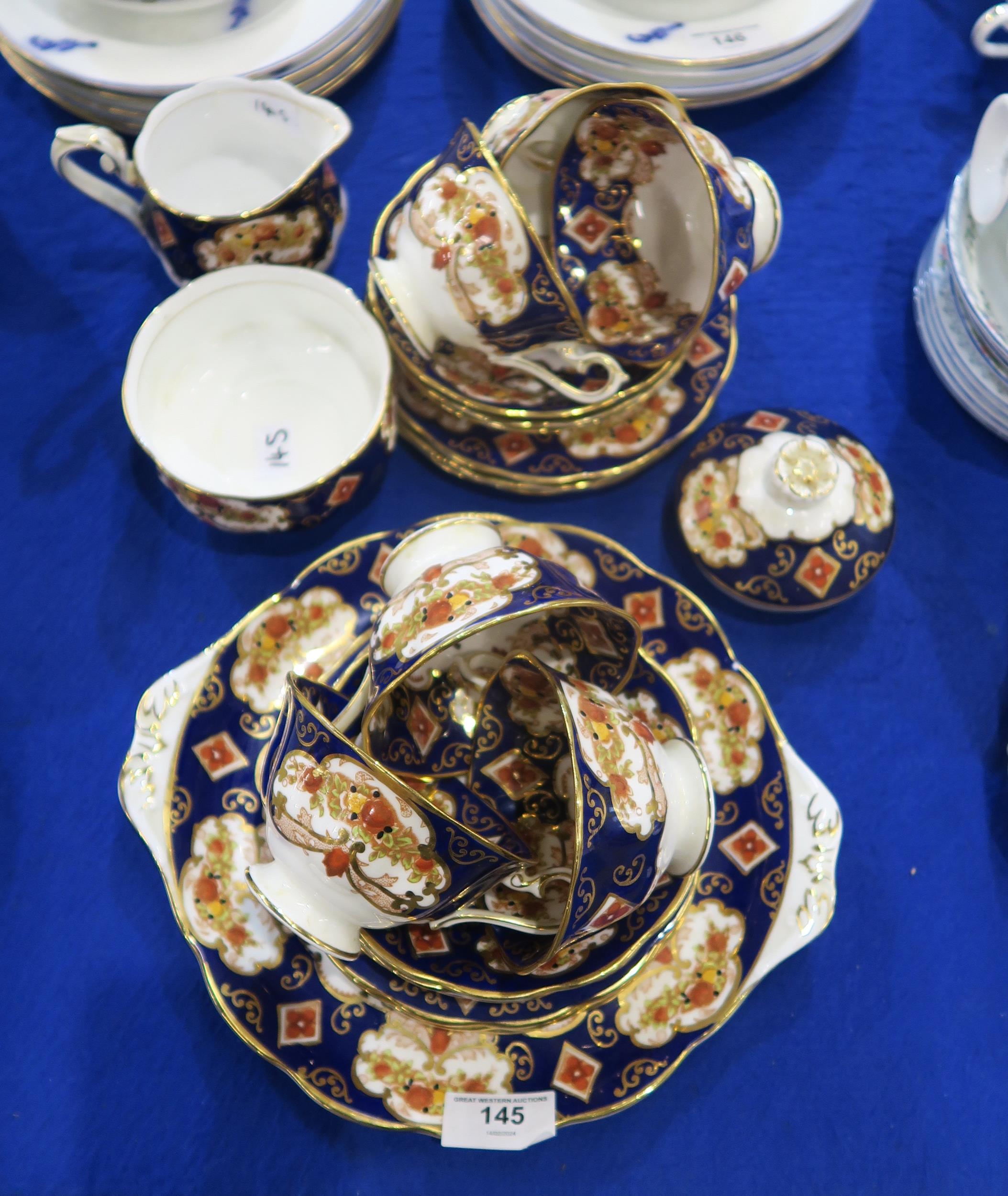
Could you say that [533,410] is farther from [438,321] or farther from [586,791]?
[586,791]

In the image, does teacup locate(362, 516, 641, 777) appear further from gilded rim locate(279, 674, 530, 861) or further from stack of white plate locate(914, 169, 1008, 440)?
stack of white plate locate(914, 169, 1008, 440)

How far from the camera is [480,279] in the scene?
0.62 metres

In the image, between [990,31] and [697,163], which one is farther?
[990,31]

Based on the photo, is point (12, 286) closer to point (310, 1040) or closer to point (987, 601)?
point (310, 1040)

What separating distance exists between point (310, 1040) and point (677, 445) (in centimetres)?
49

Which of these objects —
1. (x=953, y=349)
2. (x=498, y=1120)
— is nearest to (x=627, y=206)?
(x=953, y=349)

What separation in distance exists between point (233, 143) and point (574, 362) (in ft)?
1.05

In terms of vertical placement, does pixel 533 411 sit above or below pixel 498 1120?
above

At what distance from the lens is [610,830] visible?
496 millimetres

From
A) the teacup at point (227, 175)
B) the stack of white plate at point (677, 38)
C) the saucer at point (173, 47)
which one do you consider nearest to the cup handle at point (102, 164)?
the teacup at point (227, 175)

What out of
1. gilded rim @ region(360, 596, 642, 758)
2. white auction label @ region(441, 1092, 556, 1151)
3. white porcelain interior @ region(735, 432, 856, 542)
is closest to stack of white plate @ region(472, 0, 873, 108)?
white porcelain interior @ region(735, 432, 856, 542)

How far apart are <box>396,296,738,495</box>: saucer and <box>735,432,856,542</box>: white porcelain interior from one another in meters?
0.07

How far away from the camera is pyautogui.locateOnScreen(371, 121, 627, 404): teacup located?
1.99 ft

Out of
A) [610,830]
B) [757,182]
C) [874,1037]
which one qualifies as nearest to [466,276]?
[757,182]
